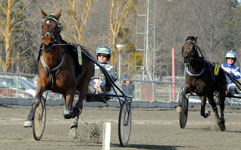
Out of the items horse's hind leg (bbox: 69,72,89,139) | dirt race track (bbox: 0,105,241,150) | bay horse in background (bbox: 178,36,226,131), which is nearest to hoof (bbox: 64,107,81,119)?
horse's hind leg (bbox: 69,72,89,139)

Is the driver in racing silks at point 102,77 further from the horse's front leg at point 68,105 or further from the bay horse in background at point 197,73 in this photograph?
the bay horse in background at point 197,73

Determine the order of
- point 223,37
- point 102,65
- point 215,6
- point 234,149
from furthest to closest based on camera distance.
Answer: point 215,6 < point 223,37 < point 102,65 < point 234,149

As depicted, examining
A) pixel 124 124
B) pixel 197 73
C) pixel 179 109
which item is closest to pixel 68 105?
pixel 124 124

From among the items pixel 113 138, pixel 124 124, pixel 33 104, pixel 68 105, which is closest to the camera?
pixel 33 104

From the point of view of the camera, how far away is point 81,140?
9719mm

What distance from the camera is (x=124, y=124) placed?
9.57 m

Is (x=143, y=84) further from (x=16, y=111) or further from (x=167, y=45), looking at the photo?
(x=167, y=45)

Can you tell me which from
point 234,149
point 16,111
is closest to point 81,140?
point 234,149

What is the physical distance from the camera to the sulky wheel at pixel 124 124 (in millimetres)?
9062

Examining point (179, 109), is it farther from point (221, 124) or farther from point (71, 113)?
point (71, 113)

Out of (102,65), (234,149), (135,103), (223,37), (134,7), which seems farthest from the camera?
(223,37)

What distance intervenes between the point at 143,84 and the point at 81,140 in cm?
1245

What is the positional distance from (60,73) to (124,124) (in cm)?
163

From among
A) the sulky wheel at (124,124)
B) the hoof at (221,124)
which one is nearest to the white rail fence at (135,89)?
the hoof at (221,124)
